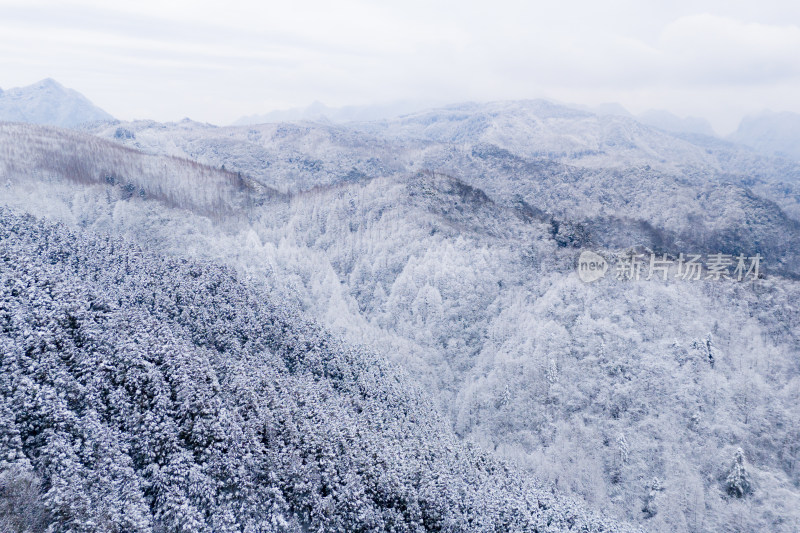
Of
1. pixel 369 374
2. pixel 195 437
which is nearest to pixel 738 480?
pixel 369 374

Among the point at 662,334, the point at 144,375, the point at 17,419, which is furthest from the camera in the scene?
the point at 662,334

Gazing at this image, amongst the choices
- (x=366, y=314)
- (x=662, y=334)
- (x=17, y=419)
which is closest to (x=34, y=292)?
(x=17, y=419)

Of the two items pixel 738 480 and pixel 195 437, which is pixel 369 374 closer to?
pixel 195 437

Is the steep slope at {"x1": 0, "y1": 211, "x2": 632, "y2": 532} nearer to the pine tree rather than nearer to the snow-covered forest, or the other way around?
the snow-covered forest

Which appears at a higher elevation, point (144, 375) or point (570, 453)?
point (144, 375)

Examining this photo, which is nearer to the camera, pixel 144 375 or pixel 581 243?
pixel 144 375

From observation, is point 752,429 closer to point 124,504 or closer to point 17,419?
point 124,504

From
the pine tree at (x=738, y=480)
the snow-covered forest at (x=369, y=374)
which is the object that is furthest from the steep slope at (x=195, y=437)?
the pine tree at (x=738, y=480)

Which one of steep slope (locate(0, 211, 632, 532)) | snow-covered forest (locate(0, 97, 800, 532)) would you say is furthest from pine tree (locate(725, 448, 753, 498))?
steep slope (locate(0, 211, 632, 532))
